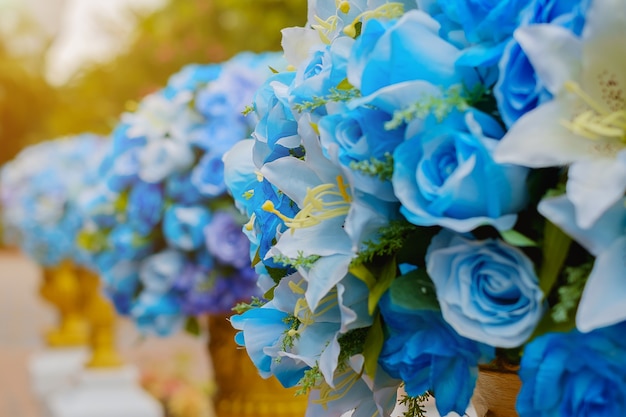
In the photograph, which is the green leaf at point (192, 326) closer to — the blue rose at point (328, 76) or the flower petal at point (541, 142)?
the blue rose at point (328, 76)

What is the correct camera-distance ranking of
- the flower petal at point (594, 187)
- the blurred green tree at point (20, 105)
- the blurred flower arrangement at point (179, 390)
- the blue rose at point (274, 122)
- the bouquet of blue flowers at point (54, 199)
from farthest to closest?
the blurred green tree at point (20, 105) → the bouquet of blue flowers at point (54, 199) → the blurred flower arrangement at point (179, 390) → the blue rose at point (274, 122) → the flower petal at point (594, 187)

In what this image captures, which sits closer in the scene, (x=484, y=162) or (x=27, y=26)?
(x=484, y=162)

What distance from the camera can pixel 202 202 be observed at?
191cm

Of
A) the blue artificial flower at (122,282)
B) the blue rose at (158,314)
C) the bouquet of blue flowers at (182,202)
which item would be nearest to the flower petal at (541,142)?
the bouquet of blue flowers at (182,202)

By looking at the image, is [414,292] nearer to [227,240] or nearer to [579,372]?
[579,372]

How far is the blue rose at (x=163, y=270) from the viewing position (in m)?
1.91

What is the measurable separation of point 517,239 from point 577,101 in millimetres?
102

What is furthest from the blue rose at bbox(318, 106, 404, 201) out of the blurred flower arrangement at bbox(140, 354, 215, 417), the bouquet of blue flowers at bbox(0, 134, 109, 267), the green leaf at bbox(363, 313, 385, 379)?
the bouquet of blue flowers at bbox(0, 134, 109, 267)

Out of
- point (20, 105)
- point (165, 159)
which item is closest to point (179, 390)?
point (165, 159)

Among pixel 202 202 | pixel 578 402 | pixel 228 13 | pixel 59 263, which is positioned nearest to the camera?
pixel 578 402

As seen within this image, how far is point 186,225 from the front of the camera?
1.87 m

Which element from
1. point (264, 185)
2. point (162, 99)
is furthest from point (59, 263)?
point (264, 185)

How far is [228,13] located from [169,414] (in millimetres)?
9381

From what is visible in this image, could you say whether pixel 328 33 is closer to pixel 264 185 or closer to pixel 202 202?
pixel 264 185
